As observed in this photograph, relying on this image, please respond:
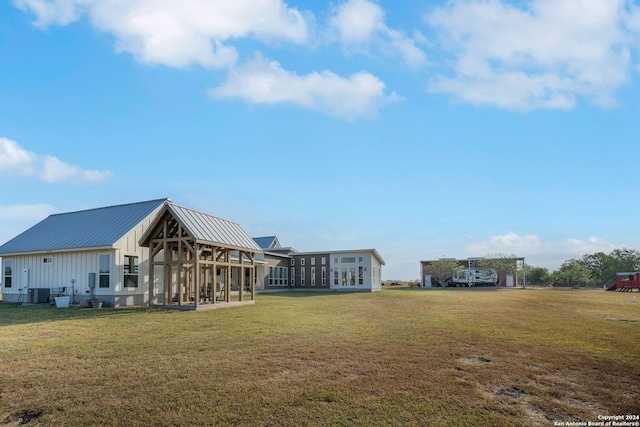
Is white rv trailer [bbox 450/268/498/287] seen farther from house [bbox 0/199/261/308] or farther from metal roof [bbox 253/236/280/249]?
house [bbox 0/199/261/308]

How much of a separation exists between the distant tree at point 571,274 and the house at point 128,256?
5888cm

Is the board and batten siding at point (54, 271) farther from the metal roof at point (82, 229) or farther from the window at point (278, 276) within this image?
the window at point (278, 276)

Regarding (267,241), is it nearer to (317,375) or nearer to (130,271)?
(130,271)

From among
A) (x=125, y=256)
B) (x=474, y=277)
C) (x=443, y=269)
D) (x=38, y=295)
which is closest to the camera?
(x=125, y=256)

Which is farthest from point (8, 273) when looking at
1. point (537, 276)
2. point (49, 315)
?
point (537, 276)

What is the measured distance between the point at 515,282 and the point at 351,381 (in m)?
62.2

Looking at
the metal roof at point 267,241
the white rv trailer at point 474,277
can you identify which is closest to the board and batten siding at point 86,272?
the metal roof at point 267,241

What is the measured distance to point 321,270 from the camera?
45.2 meters

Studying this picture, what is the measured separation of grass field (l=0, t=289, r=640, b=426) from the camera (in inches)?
230

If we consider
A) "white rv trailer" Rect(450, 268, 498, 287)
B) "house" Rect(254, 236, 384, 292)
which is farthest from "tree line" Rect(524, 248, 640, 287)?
"house" Rect(254, 236, 384, 292)

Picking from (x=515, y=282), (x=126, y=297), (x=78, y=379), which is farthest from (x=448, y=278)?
(x=78, y=379)

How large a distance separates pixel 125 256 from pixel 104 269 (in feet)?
3.69

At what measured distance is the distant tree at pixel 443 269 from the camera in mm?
58719

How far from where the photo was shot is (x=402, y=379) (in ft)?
23.7
